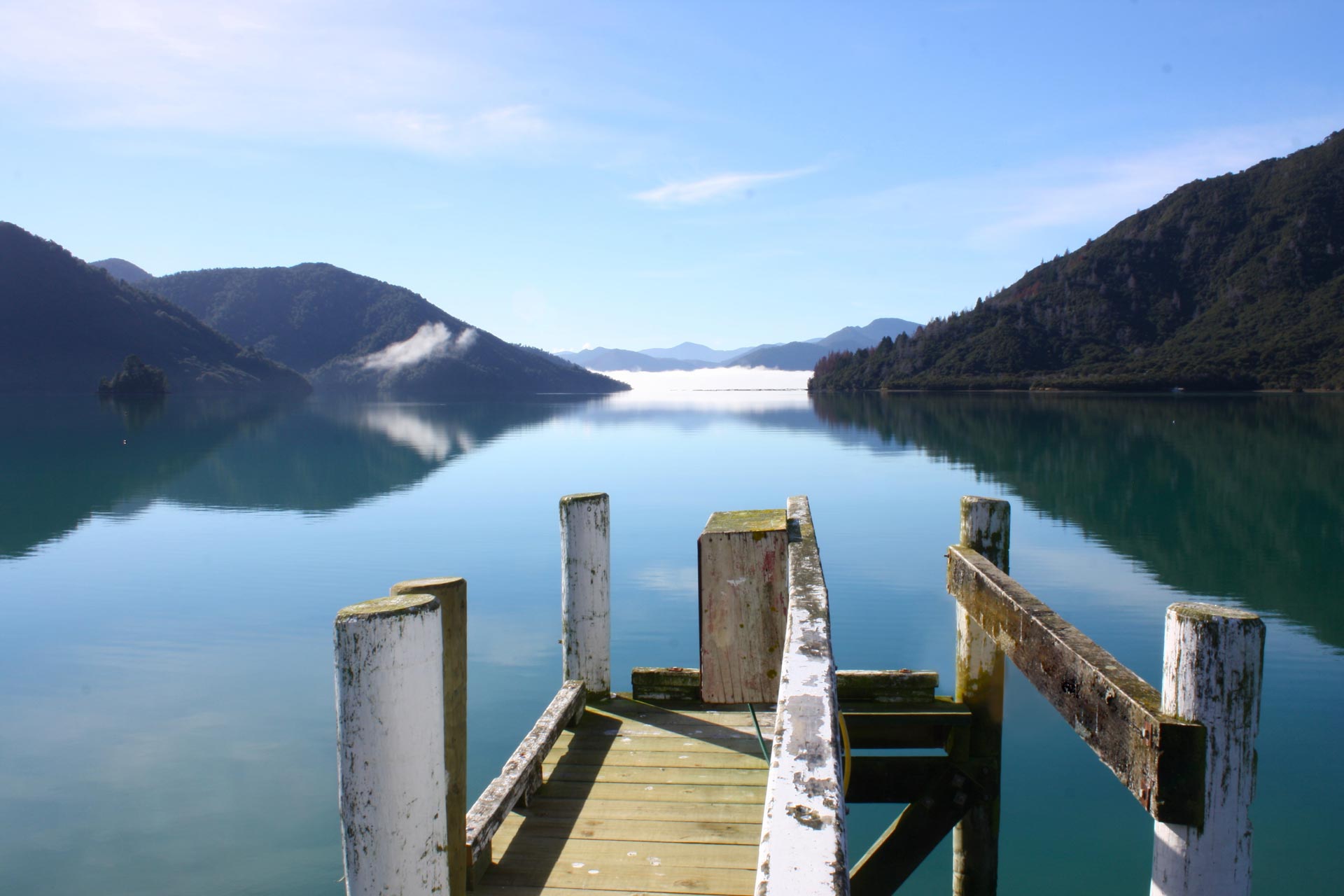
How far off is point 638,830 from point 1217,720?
2664 millimetres

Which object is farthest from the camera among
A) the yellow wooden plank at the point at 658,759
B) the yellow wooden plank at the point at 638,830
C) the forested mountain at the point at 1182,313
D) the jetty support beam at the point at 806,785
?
the forested mountain at the point at 1182,313

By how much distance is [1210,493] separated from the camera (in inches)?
1107

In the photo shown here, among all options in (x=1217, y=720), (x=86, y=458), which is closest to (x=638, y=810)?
(x=1217, y=720)

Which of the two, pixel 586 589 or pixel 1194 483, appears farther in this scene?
pixel 1194 483

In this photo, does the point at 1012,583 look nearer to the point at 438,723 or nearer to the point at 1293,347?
the point at 438,723

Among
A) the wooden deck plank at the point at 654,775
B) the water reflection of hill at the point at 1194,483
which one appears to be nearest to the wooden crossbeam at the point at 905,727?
the wooden deck plank at the point at 654,775

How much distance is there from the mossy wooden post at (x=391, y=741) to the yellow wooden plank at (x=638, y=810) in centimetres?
198

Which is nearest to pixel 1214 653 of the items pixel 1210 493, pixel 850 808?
pixel 850 808

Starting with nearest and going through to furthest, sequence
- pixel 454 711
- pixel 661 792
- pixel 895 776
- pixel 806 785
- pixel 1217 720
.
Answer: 1. pixel 806 785
2. pixel 1217 720
3. pixel 454 711
4. pixel 661 792
5. pixel 895 776

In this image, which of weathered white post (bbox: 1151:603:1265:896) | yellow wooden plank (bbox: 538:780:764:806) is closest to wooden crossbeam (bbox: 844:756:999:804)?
yellow wooden plank (bbox: 538:780:764:806)

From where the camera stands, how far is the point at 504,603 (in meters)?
15.5

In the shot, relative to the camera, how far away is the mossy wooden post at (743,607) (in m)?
4.09

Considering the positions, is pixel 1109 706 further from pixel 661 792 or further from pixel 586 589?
pixel 586 589

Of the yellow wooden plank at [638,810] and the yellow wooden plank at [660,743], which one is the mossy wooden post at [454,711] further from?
the yellow wooden plank at [660,743]
